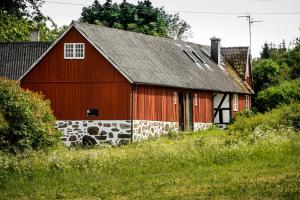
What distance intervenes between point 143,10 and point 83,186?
Answer: 46.0 m

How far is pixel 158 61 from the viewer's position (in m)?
44.3

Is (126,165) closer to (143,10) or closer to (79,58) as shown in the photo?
(79,58)

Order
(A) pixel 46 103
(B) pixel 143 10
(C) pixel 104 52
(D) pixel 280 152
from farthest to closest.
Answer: (B) pixel 143 10 → (C) pixel 104 52 → (A) pixel 46 103 → (D) pixel 280 152

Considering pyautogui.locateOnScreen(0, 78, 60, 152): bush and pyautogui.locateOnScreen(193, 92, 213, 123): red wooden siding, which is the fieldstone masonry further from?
pyautogui.locateOnScreen(193, 92, 213, 123): red wooden siding

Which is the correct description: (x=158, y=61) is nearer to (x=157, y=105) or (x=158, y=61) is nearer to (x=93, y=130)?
(x=157, y=105)

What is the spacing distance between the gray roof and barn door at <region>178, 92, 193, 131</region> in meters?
1.03

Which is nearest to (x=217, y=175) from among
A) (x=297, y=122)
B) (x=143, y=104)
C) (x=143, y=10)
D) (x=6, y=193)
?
(x=6, y=193)

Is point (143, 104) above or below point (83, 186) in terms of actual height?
above

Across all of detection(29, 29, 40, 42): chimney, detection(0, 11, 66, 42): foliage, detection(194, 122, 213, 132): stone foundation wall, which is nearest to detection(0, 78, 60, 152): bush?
detection(0, 11, 66, 42): foliage

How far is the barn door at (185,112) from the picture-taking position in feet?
147

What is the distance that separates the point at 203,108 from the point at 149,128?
814 cm

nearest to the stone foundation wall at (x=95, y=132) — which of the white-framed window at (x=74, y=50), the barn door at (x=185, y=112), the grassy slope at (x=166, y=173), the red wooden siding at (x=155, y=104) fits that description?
the red wooden siding at (x=155, y=104)

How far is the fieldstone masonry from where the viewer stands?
38.6 m

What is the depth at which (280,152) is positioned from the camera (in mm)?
25984
